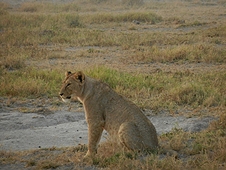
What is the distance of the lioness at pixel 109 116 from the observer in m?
5.79

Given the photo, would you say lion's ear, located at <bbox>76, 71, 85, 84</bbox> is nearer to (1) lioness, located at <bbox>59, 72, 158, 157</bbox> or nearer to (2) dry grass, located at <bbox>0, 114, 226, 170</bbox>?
(1) lioness, located at <bbox>59, 72, 158, 157</bbox>

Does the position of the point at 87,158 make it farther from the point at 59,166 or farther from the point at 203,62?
the point at 203,62

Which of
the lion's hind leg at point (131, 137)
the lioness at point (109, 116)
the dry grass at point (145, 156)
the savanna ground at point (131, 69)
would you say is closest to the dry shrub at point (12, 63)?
the savanna ground at point (131, 69)

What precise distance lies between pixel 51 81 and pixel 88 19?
12.2 m

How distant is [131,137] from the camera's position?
18.9ft

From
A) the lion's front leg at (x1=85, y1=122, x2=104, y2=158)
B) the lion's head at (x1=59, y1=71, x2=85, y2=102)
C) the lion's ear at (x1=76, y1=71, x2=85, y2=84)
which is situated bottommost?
the lion's front leg at (x1=85, y1=122, x2=104, y2=158)

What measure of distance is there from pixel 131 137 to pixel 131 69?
273 inches

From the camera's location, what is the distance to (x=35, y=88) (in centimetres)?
993

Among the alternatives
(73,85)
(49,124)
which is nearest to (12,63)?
(49,124)

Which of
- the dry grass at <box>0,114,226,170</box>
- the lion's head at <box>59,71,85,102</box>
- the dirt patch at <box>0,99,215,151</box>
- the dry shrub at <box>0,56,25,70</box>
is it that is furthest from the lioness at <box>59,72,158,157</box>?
the dry shrub at <box>0,56,25,70</box>

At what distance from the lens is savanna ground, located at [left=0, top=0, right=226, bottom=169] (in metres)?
6.01

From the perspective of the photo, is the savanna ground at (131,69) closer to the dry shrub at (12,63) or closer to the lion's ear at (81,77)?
the dry shrub at (12,63)

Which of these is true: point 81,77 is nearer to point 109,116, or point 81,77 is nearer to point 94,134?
point 109,116

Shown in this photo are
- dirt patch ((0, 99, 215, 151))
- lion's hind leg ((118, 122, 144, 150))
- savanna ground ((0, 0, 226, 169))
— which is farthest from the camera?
dirt patch ((0, 99, 215, 151))
